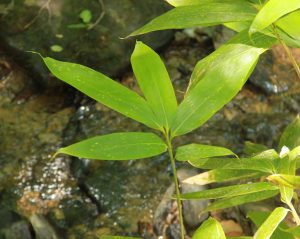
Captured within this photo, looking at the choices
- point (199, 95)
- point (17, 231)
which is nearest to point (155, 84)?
point (199, 95)

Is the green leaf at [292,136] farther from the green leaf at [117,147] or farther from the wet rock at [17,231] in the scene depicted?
the wet rock at [17,231]

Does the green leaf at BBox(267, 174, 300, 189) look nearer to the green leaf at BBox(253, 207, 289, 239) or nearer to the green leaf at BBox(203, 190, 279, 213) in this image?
the green leaf at BBox(253, 207, 289, 239)

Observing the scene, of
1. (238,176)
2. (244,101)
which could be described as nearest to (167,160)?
(244,101)

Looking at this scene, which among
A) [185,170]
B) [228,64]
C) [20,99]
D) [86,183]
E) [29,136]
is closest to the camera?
[228,64]

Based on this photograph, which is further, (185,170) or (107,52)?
(107,52)

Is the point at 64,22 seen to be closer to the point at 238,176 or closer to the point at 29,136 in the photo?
the point at 29,136

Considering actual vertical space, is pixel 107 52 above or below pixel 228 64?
below
